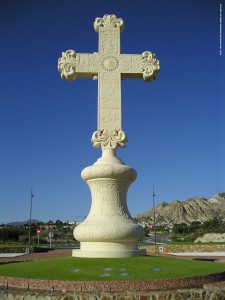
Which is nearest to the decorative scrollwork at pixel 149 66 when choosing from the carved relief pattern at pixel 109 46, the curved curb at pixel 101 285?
the carved relief pattern at pixel 109 46

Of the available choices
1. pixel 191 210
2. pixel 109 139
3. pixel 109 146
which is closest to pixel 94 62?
pixel 109 139

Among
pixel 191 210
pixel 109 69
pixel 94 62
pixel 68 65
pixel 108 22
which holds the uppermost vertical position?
pixel 108 22

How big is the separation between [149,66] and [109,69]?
124 centimetres

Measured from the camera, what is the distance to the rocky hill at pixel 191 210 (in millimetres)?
150625

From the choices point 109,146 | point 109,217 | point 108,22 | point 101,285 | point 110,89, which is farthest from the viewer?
point 108,22

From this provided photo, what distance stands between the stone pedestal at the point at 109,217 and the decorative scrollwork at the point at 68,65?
105 inches

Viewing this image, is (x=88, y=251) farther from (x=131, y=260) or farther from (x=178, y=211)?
(x=178, y=211)

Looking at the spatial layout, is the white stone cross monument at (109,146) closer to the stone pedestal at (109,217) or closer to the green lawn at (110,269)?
the stone pedestal at (109,217)

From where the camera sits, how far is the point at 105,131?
10.6 m

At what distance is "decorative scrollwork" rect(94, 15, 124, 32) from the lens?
38.2ft

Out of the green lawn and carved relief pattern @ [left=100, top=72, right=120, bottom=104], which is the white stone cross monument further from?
the green lawn

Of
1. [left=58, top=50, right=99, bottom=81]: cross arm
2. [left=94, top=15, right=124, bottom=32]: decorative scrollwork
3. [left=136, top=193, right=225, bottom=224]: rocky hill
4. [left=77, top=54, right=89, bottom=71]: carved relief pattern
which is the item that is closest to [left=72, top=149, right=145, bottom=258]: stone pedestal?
[left=58, top=50, right=99, bottom=81]: cross arm

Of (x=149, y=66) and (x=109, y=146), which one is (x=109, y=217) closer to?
(x=109, y=146)

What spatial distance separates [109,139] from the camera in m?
10.6
